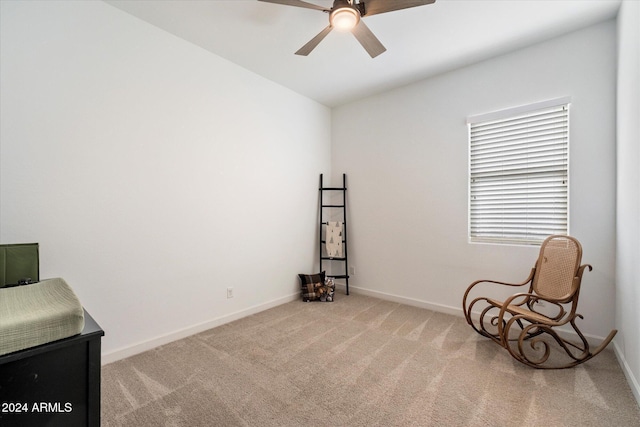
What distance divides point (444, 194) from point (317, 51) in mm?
2140

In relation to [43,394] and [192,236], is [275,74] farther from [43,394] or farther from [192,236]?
[43,394]

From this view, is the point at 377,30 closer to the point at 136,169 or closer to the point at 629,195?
the point at 629,195

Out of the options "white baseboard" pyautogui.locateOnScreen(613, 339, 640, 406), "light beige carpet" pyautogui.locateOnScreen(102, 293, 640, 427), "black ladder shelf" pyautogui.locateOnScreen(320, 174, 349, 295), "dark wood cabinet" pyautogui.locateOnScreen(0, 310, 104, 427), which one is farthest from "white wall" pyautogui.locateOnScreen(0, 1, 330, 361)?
"white baseboard" pyautogui.locateOnScreen(613, 339, 640, 406)

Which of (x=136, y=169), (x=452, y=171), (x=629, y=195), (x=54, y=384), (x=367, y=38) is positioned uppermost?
(x=367, y=38)

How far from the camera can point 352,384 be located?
203 centimetres

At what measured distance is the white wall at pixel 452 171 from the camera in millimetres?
2562

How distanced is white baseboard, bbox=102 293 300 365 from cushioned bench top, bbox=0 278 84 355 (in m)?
1.48

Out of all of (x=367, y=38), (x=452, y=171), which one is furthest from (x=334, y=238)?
(x=367, y=38)

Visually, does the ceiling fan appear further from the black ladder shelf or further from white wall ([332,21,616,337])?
the black ladder shelf

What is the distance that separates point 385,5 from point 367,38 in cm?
31

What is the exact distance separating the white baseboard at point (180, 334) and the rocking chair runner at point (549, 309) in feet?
7.48

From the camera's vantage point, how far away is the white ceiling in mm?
2342

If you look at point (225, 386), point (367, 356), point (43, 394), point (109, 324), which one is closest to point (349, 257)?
point (367, 356)

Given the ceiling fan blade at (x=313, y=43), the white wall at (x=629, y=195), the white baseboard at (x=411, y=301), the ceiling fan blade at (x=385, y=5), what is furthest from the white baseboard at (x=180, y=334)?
the white wall at (x=629, y=195)
